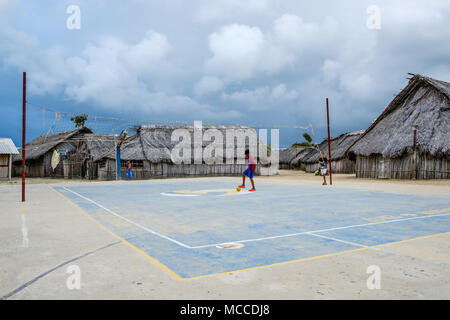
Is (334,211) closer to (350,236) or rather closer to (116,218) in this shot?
(350,236)

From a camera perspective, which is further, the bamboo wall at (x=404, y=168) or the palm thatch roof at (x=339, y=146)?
the palm thatch roof at (x=339, y=146)

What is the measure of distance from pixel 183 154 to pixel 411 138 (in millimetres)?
20926

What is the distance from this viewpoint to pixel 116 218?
324 inches

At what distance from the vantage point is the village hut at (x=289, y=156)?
6078 centimetres

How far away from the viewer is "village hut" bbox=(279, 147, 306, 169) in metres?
60.8

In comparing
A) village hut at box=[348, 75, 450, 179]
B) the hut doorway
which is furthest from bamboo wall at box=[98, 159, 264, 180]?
the hut doorway

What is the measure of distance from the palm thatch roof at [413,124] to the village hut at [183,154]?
13.0 metres

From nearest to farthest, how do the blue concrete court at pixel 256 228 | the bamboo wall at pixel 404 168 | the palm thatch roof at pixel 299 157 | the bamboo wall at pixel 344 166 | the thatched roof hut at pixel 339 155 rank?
the blue concrete court at pixel 256 228
the bamboo wall at pixel 404 168
the bamboo wall at pixel 344 166
the thatched roof hut at pixel 339 155
the palm thatch roof at pixel 299 157

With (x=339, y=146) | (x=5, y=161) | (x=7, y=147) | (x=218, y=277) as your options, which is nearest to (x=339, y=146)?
(x=339, y=146)

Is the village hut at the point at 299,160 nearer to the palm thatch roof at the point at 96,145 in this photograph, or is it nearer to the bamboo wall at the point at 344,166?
the bamboo wall at the point at 344,166

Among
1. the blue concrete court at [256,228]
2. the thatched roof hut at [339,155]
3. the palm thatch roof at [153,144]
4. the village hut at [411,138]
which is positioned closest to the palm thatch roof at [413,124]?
the village hut at [411,138]

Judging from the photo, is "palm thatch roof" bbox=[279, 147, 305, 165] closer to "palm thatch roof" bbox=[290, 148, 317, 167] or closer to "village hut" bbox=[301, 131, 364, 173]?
"palm thatch roof" bbox=[290, 148, 317, 167]

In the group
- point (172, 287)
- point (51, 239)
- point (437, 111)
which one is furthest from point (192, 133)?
point (172, 287)

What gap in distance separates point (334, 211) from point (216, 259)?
520 cm
